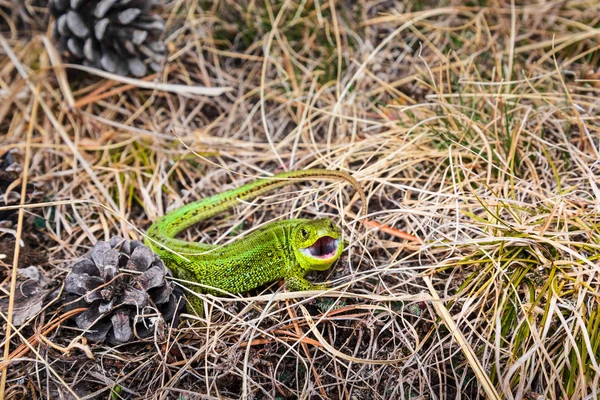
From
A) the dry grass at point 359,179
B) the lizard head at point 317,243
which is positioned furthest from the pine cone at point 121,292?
the lizard head at point 317,243

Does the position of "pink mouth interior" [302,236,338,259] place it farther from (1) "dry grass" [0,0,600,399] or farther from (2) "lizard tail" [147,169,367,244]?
(2) "lizard tail" [147,169,367,244]

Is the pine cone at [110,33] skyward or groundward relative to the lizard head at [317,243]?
skyward

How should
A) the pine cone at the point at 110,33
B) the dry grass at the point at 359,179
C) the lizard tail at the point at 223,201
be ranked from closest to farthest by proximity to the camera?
the dry grass at the point at 359,179 → the lizard tail at the point at 223,201 → the pine cone at the point at 110,33

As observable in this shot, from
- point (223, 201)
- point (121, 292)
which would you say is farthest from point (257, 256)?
point (121, 292)

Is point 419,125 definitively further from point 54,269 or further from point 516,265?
point 54,269

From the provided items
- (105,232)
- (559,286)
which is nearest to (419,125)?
(559,286)

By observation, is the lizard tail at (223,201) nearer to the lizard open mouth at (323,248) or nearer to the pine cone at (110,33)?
the lizard open mouth at (323,248)

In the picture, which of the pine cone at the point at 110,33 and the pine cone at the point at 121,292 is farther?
the pine cone at the point at 110,33
